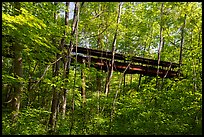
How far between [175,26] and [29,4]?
11.2 m

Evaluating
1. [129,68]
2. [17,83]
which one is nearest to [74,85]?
[17,83]

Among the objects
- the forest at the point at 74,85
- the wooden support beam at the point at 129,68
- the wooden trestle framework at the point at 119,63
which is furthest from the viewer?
the wooden support beam at the point at 129,68

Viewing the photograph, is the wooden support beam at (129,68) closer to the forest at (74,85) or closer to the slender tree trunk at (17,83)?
the forest at (74,85)

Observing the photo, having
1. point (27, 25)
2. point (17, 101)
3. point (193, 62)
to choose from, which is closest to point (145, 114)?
point (193, 62)

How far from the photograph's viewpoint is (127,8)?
53.7 feet

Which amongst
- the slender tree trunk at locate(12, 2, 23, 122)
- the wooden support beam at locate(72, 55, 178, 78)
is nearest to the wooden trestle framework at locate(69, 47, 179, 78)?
the wooden support beam at locate(72, 55, 178, 78)

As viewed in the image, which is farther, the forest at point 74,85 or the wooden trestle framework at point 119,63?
the wooden trestle framework at point 119,63

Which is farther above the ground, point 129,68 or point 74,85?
point 129,68

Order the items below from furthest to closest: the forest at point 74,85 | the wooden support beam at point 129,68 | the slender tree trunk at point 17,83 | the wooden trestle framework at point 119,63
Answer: the wooden support beam at point 129,68 < the wooden trestle framework at point 119,63 < the slender tree trunk at point 17,83 < the forest at point 74,85

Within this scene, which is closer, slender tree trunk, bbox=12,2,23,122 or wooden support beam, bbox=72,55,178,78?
slender tree trunk, bbox=12,2,23,122

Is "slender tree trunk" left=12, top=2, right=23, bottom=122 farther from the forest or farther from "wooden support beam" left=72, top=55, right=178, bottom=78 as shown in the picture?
"wooden support beam" left=72, top=55, right=178, bottom=78

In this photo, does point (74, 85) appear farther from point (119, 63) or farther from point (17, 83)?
point (119, 63)

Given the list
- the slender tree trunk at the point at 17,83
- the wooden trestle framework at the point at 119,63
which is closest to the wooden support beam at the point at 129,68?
the wooden trestle framework at the point at 119,63

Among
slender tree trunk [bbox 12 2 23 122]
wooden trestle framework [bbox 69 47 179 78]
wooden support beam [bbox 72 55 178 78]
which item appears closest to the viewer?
slender tree trunk [bbox 12 2 23 122]
